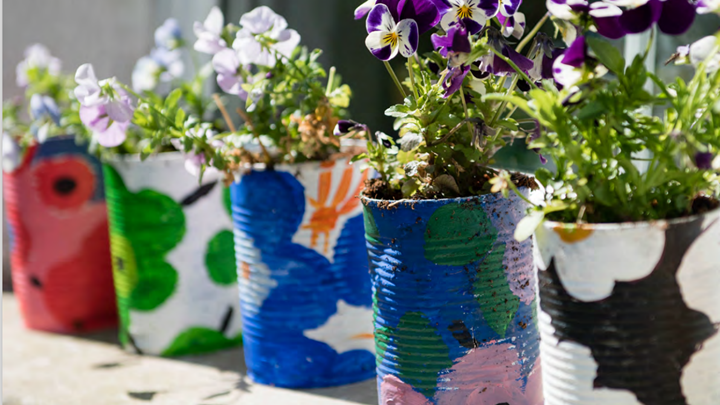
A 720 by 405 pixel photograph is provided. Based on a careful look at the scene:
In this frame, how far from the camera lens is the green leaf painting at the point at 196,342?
63.0 inches

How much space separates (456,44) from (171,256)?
899mm

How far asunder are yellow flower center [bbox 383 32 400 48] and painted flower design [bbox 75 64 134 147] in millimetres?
484

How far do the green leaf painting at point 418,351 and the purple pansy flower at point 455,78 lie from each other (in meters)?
0.29

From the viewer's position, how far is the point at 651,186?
0.79 meters

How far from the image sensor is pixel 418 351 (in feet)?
3.36

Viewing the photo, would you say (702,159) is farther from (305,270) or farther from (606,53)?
(305,270)

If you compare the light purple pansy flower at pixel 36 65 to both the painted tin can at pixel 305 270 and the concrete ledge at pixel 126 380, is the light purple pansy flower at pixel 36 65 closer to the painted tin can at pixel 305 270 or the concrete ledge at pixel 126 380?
the concrete ledge at pixel 126 380

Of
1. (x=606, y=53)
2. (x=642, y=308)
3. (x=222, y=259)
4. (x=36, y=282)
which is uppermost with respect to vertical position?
(x=606, y=53)

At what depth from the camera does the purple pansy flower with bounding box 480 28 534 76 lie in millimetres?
903

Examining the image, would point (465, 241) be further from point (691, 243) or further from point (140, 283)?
point (140, 283)

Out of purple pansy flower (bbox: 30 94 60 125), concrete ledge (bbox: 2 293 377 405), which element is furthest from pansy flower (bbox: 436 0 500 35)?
purple pansy flower (bbox: 30 94 60 125)

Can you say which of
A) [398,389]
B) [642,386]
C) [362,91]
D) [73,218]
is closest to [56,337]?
[73,218]

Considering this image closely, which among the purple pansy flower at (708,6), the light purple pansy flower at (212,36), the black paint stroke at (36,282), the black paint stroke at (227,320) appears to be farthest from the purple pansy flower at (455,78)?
the black paint stroke at (36,282)

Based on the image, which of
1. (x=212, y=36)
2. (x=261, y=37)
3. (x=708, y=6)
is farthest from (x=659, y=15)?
(x=212, y=36)
